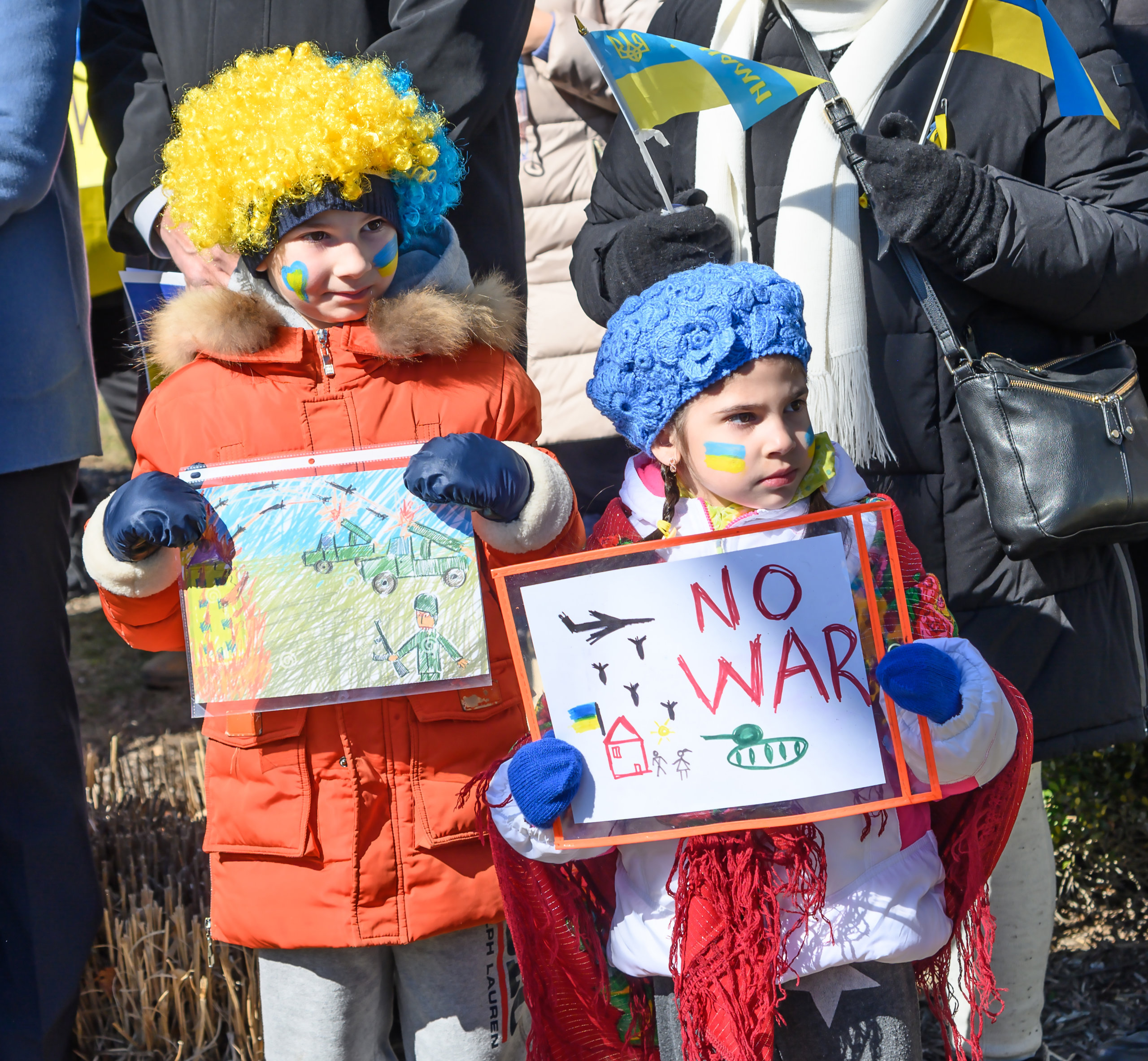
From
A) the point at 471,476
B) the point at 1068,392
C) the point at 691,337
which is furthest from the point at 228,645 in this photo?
the point at 1068,392

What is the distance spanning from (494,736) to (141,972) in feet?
3.79

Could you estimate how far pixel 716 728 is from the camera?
5.13 ft

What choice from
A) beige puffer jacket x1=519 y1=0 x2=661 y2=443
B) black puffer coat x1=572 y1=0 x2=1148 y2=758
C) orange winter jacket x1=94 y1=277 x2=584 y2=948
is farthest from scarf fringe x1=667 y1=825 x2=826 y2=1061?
beige puffer jacket x1=519 y1=0 x2=661 y2=443

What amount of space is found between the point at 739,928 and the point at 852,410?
94 cm

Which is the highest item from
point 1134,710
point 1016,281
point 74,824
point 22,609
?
point 1016,281

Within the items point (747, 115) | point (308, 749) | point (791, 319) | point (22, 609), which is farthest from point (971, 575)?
point (22, 609)

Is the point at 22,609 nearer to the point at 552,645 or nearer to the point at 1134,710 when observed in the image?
the point at 552,645

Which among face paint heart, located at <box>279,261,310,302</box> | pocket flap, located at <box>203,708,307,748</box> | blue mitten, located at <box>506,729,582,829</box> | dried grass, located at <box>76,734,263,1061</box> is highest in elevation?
face paint heart, located at <box>279,261,310,302</box>

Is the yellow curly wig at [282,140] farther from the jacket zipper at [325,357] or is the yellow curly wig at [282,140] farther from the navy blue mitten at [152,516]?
the navy blue mitten at [152,516]

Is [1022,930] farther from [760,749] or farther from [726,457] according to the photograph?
[726,457]

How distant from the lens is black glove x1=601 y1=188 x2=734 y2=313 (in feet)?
6.88

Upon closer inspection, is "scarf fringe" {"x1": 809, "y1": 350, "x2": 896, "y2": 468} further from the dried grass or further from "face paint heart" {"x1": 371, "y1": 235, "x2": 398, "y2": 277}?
the dried grass

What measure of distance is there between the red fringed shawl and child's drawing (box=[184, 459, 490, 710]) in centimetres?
21

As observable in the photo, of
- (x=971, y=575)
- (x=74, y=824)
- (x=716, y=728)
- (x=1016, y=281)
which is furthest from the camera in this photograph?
(x=74, y=824)
